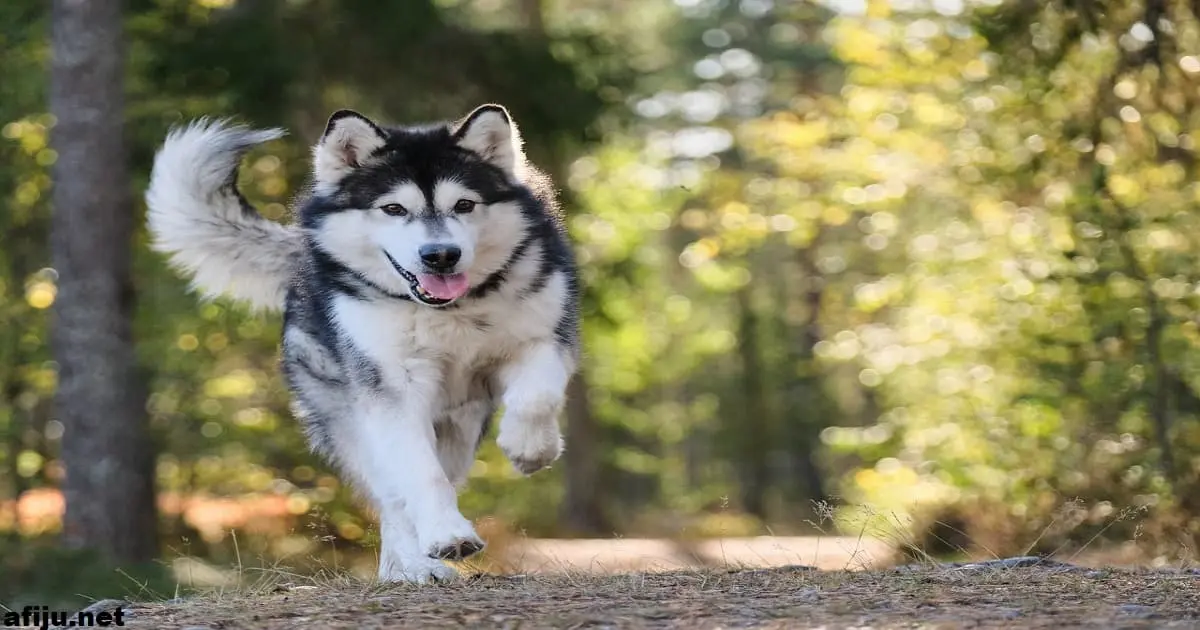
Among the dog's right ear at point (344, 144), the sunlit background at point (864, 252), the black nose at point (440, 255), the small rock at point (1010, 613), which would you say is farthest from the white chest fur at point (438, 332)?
the small rock at point (1010, 613)

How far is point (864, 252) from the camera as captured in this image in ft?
74.1

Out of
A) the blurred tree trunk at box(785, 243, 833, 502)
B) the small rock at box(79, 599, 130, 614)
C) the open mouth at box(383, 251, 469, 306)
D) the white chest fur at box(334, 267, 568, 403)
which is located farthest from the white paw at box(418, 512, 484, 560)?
the blurred tree trunk at box(785, 243, 833, 502)

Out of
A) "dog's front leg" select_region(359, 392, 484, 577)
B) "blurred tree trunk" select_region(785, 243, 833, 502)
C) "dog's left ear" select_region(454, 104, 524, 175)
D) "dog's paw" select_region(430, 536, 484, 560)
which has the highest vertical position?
"dog's left ear" select_region(454, 104, 524, 175)

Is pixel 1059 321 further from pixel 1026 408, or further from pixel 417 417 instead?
pixel 417 417

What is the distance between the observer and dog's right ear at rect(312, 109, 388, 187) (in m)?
5.67

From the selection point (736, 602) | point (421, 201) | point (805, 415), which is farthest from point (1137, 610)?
point (805, 415)

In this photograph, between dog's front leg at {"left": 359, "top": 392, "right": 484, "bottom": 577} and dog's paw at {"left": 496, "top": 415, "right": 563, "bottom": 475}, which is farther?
dog's paw at {"left": 496, "top": 415, "right": 563, "bottom": 475}

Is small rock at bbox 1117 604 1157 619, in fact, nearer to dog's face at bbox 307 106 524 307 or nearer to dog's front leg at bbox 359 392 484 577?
dog's front leg at bbox 359 392 484 577

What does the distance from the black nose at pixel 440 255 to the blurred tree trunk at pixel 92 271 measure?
235 inches

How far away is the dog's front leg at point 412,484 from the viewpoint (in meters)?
5.05

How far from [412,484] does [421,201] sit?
1.12 metres

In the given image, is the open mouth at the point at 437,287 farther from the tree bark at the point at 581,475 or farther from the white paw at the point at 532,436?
the tree bark at the point at 581,475

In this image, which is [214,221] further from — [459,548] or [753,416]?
[753,416]

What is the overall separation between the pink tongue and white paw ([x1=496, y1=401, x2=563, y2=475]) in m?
0.51
